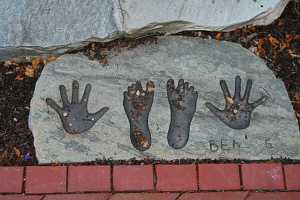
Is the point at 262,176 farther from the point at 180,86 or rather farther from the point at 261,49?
the point at 261,49

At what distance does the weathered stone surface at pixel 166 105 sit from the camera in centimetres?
210

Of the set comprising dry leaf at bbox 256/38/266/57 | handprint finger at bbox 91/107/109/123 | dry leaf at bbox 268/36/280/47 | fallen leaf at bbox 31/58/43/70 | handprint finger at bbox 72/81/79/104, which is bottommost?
handprint finger at bbox 91/107/109/123

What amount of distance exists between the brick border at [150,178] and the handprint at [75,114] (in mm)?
164

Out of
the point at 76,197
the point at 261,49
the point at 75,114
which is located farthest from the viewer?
the point at 261,49

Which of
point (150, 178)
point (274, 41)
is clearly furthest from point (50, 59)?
point (274, 41)

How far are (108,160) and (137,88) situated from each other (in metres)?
0.32

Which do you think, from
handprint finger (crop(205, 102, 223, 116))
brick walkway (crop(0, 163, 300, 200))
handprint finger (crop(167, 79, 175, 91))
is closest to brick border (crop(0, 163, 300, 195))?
brick walkway (crop(0, 163, 300, 200))

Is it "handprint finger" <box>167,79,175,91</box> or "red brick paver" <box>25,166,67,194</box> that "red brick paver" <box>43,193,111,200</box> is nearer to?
"red brick paver" <box>25,166,67,194</box>

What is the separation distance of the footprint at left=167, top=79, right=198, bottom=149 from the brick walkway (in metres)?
0.12

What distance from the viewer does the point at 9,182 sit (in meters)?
2.02

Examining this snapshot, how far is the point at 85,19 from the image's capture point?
2.20 meters

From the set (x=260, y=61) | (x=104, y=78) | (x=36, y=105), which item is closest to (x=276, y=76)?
(x=260, y=61)

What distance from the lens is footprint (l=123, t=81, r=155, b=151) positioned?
2115 millimetres

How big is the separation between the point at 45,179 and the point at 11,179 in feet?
0.41
